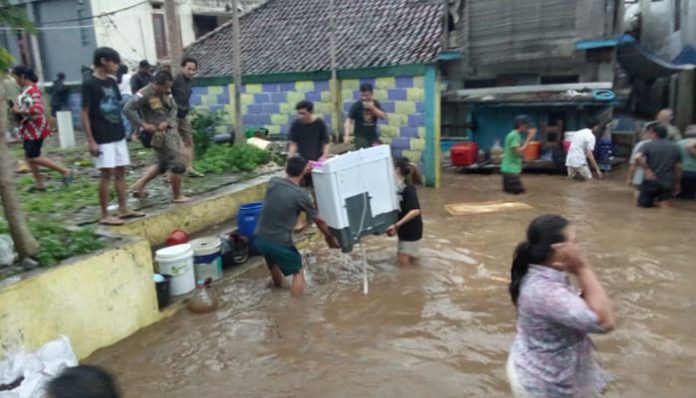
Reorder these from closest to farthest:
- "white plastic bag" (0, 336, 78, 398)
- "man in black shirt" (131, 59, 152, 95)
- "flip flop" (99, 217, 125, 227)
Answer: "white plastic bag" (0, 336, 78, 398)
"flip flop" (99, 217, 125, 227)
"man in black shirt" (131, 59, 152, 95)

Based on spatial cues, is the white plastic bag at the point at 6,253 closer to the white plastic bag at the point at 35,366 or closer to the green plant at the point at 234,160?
the white plastic bag at the point at 35,366

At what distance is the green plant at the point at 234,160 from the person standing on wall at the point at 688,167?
7.27 m

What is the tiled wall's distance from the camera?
39.1 feet

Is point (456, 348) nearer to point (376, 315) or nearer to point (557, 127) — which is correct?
point (376, 315)

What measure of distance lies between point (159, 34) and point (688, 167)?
16133 mm

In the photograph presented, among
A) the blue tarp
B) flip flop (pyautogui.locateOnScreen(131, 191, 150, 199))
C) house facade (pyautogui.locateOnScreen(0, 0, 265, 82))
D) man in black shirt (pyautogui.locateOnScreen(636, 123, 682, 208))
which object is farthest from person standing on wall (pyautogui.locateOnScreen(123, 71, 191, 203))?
house facade (pyautogui.locateOnScreen(0, 0, 265, 82))

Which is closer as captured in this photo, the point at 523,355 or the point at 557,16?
the point at 523,355

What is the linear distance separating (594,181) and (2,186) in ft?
38.2

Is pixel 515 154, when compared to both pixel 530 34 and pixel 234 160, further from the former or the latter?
pixel 234 160

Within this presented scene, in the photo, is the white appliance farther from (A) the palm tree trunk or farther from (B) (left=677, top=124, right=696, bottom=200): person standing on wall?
(B) (left=677, top=124, right=696, bottom=200): person standing on wall

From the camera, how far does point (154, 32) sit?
61.5 ft

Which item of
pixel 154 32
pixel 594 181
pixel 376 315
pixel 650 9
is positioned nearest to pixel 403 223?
pixel 376 315

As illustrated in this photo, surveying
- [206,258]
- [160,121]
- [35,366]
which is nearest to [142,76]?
[160,121]

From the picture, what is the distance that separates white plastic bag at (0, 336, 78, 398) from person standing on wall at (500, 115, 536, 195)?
26.5ft
